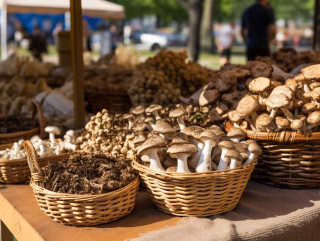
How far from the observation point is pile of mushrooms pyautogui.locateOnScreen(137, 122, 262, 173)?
1815mm

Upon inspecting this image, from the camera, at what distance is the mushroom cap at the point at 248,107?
2.15 metres

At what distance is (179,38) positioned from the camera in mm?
27453

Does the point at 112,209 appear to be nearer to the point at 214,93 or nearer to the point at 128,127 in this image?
the point at 128,127

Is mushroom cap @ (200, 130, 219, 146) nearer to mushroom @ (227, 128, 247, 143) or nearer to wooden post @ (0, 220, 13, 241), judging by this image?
mushroom @ (227, 128, 247, 143)

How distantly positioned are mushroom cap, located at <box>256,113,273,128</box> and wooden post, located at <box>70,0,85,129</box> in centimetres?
149

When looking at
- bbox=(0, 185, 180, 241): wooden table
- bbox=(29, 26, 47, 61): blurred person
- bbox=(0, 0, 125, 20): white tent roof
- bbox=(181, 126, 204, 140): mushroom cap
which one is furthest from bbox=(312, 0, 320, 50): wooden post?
bbox=(29, 26, 47, 61): blurred person

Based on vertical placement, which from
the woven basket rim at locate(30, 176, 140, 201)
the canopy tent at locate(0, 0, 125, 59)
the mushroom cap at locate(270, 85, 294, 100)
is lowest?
the woven basket rim at locate(30, 176, 140, 201)

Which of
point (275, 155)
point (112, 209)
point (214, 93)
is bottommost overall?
point (112, 209)

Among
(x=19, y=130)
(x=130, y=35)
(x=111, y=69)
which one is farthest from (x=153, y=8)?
(x=19, y=130)

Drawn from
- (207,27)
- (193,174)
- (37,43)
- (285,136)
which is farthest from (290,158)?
(207,27)

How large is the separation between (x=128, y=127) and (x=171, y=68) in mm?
1547

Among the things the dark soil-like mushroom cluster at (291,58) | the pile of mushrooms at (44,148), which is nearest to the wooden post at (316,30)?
the dark soil-like mushroom cluster at (291,58)

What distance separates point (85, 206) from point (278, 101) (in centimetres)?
105

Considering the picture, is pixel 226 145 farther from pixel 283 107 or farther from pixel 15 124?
pixel 15 124
